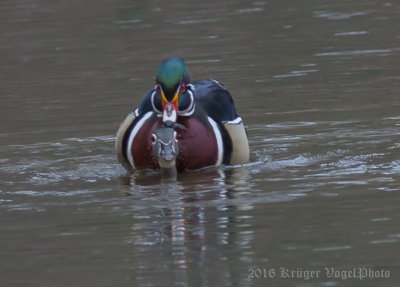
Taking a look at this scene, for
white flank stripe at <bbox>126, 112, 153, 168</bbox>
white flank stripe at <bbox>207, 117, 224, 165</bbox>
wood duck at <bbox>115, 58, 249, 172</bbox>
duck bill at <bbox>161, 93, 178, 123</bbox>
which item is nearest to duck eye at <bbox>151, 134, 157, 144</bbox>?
wood duck at <bbox>115, 58, 249, 172</bbox>

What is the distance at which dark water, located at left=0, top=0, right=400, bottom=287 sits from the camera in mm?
7279

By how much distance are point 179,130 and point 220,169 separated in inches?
22.9

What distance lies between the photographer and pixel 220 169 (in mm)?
10234

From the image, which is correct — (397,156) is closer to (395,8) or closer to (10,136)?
(10,136)

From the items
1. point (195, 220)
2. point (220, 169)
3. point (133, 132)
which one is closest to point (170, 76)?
point (133, 132)

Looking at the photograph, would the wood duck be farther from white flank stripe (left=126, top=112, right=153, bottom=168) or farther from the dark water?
the dark water

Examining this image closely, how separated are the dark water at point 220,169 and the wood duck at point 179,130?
0.16 metres

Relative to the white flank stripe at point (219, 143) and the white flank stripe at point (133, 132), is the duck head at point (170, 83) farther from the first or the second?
the white flank stripe at point (219, 143)

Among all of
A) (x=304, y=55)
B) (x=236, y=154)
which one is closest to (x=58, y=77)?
(x=304, y=55)

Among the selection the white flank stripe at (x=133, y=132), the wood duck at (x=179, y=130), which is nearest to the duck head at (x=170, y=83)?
the wood duck at (x=179, y=130)

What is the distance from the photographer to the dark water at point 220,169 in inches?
287

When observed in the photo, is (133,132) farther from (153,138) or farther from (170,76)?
(170,76)

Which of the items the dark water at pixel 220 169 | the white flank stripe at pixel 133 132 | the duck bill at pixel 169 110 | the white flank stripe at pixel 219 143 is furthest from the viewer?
the white flank stripe at pixel 219 143

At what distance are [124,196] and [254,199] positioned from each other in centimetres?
112
